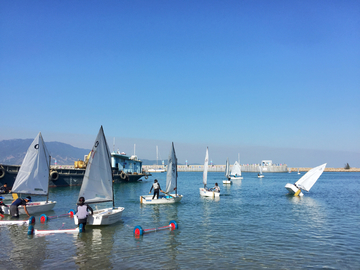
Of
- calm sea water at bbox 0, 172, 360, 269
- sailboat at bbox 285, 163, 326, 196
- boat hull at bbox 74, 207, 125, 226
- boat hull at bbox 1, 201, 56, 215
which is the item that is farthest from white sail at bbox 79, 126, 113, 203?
sailboat at bbox 285, 163, 326, 196

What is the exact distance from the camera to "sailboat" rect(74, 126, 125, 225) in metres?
19.2

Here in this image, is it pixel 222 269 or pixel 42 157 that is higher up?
pixel 42 157

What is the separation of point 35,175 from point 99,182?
8977 mm

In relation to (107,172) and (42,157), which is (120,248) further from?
(42,157)

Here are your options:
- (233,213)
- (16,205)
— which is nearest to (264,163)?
(233,213)

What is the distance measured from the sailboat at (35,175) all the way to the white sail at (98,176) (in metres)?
7.82

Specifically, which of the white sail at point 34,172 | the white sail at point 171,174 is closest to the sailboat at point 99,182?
the white sail at point 34,172

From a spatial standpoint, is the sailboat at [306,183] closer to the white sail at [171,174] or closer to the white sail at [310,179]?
the white sail at [310,179]

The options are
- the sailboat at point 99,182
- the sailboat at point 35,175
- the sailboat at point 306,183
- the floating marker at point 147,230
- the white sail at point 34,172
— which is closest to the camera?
the floating marker at point 147,230

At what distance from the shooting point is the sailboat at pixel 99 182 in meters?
19.2

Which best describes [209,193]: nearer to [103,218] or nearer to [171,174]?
[171,174]

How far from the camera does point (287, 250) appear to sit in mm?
14734

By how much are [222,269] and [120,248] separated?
18.6 feet

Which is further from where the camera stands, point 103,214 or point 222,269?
point 103,214
